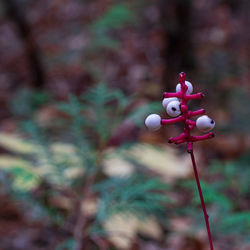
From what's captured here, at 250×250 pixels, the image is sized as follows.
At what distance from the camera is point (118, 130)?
2.11 metres

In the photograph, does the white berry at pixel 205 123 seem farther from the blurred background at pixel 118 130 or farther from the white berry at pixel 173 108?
the blurred background at pixel 118 130

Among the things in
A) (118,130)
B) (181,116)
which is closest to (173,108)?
(181,116)

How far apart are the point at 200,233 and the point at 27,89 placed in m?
2.51

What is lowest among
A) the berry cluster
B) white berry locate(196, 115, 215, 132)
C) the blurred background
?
white berry locate(196, 115, 215, 132)

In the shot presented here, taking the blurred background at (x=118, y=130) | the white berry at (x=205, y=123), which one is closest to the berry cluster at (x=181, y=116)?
the white berry at (x=205, y=123)

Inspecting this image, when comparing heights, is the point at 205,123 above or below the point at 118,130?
below

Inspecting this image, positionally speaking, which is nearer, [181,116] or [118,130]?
[181,116]

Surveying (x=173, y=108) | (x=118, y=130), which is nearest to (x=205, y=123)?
(x=173, y=108)

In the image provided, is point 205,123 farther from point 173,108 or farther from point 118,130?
point 118,130

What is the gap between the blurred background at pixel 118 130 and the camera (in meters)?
1.38

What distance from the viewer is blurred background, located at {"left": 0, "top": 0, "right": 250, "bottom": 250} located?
54.3 inches

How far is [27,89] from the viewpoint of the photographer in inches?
144

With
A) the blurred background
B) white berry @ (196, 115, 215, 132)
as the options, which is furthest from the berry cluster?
the blurred background

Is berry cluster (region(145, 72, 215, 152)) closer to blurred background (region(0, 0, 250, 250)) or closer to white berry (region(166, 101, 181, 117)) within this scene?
white berry (region(166, 101, 181, 117))
